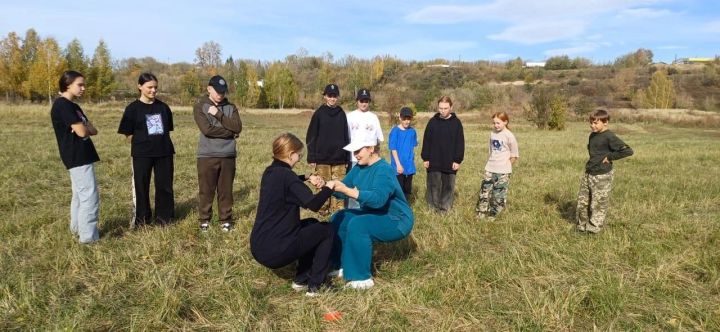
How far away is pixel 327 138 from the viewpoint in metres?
6.64

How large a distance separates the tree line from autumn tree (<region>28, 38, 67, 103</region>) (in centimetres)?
9

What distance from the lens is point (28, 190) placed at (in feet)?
26.3

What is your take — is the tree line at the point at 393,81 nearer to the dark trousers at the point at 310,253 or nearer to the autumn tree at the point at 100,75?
the autumn tree at the point at 100,75

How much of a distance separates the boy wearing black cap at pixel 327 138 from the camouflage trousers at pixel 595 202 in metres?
3.25

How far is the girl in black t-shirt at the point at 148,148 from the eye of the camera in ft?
18.9

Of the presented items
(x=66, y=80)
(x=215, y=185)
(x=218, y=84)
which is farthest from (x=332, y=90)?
(x=66, y=80)

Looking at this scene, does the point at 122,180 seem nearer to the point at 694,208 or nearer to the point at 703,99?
Result: the point at 694,208

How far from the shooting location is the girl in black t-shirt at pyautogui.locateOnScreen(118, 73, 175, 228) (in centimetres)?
575

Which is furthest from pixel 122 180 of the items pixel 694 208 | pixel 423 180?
pixel 694 208

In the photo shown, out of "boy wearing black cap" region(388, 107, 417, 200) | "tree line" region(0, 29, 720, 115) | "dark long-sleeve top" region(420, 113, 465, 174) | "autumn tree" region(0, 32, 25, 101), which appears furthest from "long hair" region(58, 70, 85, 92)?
"autumn tree" region(0, 32, 25, 101)

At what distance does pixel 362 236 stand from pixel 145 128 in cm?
331

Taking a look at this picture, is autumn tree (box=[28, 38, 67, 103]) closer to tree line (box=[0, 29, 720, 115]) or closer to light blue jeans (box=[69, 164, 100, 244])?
tree line (box=[0, 29, 720, 115])

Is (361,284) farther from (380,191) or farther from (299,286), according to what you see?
(380,191)

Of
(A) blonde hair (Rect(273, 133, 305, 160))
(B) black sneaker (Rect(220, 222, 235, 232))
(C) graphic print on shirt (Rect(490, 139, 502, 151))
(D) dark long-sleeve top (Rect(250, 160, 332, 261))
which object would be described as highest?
(A) blonde hair (Rect(273, 133, 305, 160))
